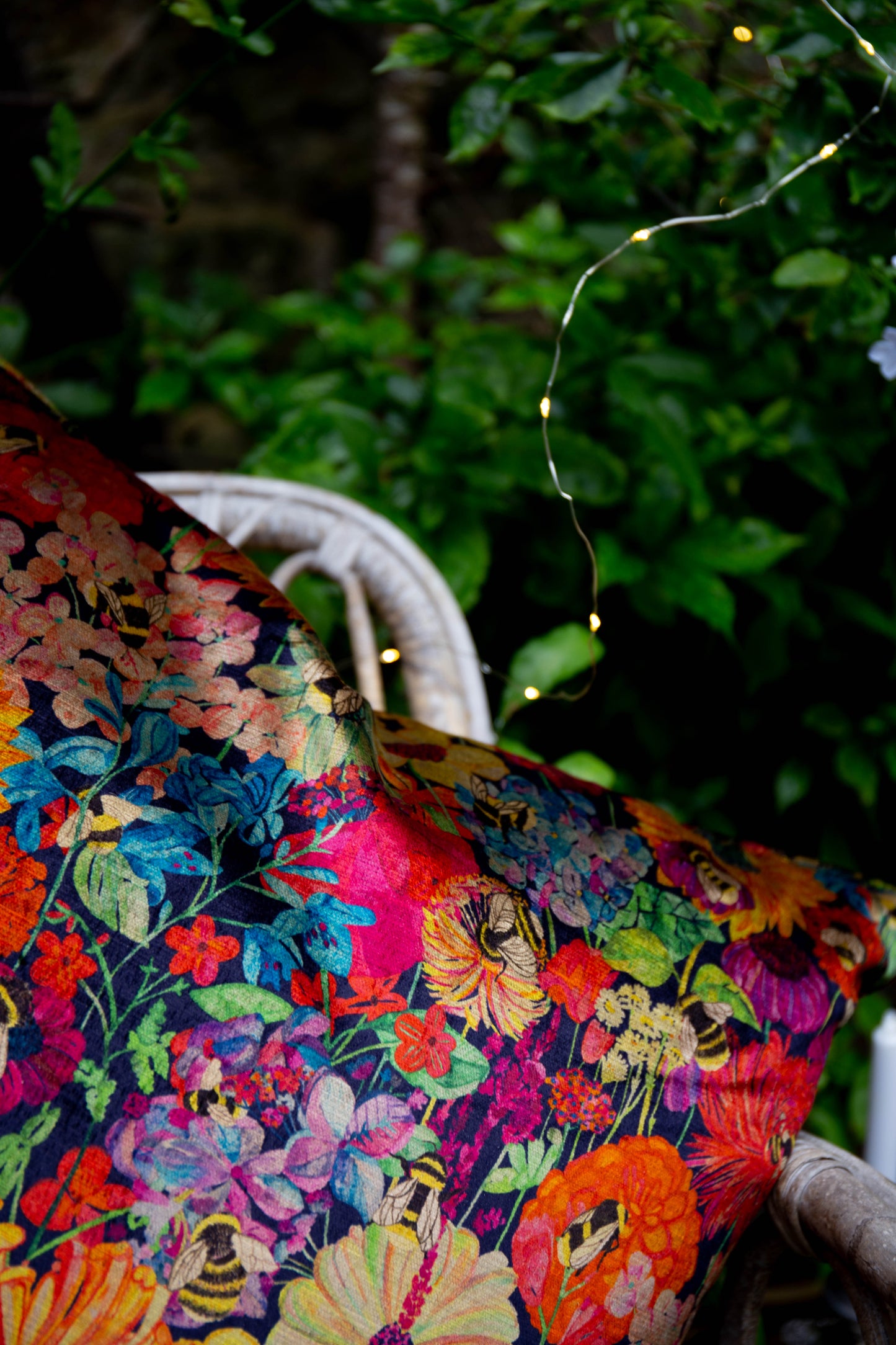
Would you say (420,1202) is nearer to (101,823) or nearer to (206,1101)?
(206,1101)

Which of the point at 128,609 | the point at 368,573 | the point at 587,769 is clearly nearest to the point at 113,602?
the point at 128,609

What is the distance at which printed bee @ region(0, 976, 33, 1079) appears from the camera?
332 mm

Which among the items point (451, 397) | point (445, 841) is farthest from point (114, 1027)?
point (451, 397)

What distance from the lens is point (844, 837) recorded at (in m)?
0.97

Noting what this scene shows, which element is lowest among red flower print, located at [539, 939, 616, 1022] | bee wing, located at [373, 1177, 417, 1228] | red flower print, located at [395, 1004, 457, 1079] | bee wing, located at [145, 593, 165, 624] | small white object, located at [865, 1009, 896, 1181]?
small white object, located at [865, 1009, 896, 1181]

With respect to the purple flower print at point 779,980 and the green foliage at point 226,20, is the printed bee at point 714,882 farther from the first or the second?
the green foliage at point 226,20

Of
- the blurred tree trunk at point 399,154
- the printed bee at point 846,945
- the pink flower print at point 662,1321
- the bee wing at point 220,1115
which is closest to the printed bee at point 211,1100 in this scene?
the bee wing at point 220,1115

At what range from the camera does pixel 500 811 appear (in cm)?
45

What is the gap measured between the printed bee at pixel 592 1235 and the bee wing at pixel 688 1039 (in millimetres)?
72

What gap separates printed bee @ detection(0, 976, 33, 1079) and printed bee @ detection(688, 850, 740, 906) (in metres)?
0.32

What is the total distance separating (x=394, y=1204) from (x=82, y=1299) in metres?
0.12

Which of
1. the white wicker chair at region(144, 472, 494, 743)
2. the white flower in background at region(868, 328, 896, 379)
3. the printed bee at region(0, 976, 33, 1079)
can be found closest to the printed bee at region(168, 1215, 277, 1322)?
the printed bee at region(0, 976, 33, 1079)

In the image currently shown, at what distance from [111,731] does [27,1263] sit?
21 centimetres

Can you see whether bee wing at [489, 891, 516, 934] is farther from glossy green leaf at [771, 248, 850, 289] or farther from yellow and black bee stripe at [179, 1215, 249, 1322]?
glossy green leaf at [771, 248, 850, 289]
